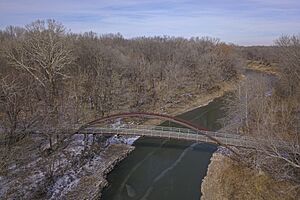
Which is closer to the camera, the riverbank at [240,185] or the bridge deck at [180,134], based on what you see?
the riverbank at [240,185]

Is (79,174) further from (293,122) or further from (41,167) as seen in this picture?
(293,122)

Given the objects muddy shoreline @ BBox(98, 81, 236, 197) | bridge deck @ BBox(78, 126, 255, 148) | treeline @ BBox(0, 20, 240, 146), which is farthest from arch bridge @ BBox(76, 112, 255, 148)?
muddy shoreline @ BBox(98, 81, 236, 197)

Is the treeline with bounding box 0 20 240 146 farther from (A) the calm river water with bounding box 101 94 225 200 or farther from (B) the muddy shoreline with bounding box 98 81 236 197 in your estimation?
(A) the calm river water with bounding box 101 94 225 200

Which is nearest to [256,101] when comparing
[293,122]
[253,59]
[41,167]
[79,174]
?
[293,122]

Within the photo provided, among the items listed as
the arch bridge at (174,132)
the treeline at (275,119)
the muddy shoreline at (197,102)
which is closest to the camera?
the treeline at (275,119)

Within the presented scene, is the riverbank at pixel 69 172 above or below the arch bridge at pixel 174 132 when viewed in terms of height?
below

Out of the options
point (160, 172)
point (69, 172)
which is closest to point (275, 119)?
point (160, 172)

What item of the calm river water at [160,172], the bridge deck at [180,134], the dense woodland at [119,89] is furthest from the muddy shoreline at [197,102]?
the bridge deck at [180,134]

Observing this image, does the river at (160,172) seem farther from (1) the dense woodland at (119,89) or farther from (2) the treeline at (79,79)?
(2) the treeline at (79,79)
